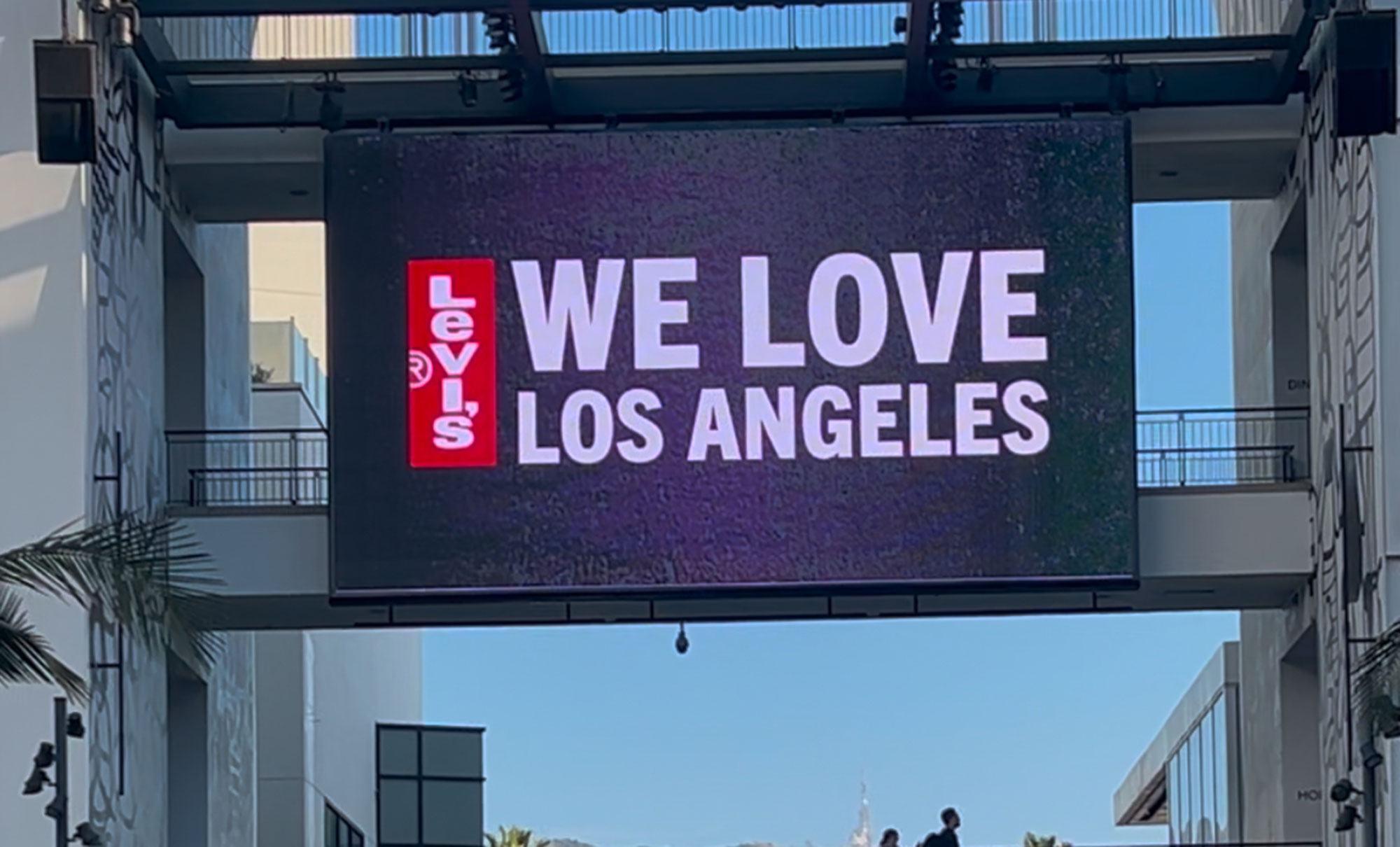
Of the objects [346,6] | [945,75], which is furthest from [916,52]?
[346,6]

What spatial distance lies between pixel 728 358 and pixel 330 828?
17230mm

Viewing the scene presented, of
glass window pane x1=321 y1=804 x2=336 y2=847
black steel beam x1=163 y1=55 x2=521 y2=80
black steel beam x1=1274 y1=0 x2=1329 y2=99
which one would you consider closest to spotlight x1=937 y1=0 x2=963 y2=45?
black steel beam x1=1274 y1=0 x2=1329 y2=99

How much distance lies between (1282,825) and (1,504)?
45.7 feet

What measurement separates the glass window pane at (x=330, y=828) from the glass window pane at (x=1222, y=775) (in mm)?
12216

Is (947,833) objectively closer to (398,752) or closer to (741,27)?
(741,27)

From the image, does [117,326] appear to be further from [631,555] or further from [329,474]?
[631,555]

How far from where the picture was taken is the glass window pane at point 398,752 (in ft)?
155

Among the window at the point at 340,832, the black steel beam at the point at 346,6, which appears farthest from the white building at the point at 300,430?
the window at the point at 340,832

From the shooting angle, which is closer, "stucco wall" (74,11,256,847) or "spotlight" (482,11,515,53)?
"stucco wall" (74,11,256,847)

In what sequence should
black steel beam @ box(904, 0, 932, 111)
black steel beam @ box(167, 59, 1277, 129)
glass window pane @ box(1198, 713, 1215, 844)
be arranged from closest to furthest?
black steel beam @ box(904, 0, 932, 111) → black steel beam @ box(167, 59, 1277, 129) → glass window pane @ box(1198, 713, 1215, 844)

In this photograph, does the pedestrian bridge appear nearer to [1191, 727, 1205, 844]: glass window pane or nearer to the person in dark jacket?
the person in dark jacket

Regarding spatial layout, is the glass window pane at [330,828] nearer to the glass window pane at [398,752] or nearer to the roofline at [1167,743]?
the glass window pane at [398,752]

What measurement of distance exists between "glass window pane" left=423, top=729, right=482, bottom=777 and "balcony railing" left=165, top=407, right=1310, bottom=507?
15984 mm

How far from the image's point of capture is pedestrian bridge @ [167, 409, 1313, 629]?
27969mm
